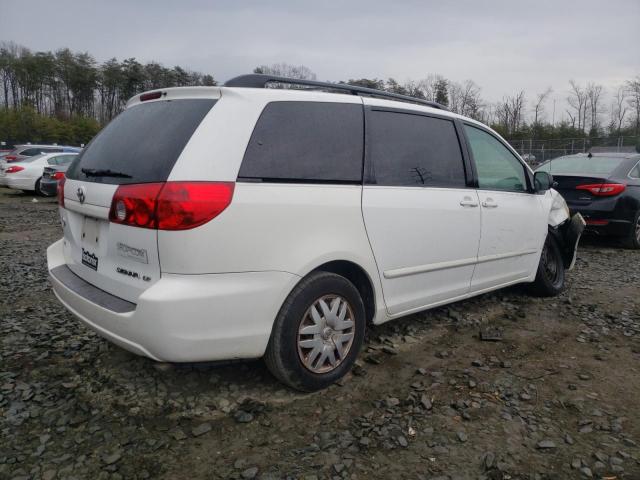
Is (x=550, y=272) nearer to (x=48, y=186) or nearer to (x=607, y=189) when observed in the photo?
(x=607, y=189)

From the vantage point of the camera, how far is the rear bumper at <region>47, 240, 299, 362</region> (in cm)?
222

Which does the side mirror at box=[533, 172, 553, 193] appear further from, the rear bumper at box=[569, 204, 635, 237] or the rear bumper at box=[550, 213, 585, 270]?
the rear bumper at box=[569, 204, 635, 237]

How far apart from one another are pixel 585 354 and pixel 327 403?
201 centimetres

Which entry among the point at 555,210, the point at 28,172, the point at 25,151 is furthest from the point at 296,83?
the point at 25,151

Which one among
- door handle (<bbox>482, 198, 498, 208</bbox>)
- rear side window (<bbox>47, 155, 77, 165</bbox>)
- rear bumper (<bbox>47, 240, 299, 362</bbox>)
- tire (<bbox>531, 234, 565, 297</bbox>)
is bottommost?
tire (<bbox>531, 234, 565, 297</bbox>)

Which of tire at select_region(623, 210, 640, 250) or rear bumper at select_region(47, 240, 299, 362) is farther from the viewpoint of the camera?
tire at select_region(623, 210, 640, 250)

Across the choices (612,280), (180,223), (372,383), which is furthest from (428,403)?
(612,280)

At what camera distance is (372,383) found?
9.64 feet

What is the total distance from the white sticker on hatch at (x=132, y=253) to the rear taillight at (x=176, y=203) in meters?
0.12

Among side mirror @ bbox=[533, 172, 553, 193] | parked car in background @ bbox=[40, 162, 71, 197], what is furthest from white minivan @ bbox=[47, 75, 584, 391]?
parked car in background @ bbox=[40, 162, 71, 197]

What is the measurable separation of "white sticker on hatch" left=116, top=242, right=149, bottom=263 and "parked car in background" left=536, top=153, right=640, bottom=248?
6590mm

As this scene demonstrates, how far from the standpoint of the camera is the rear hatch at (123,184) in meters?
2.33

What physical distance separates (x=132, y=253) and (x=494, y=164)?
3011 mm

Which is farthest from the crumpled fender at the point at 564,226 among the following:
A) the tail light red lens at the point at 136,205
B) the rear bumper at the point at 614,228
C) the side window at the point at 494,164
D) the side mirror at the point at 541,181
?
the tail light red lens at the point at 136,205
